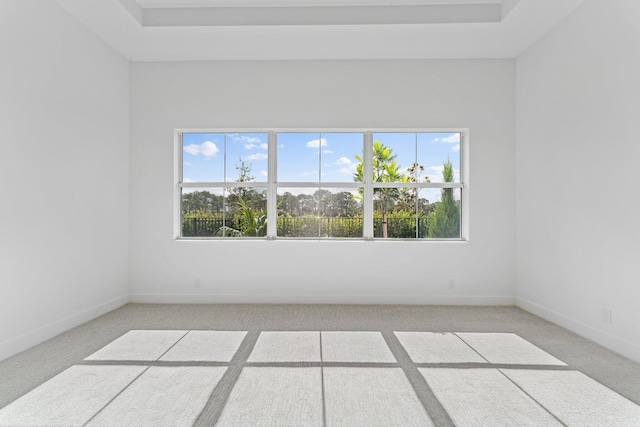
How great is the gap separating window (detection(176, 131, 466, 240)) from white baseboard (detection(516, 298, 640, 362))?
1168mm

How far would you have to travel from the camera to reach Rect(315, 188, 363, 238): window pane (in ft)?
15.4

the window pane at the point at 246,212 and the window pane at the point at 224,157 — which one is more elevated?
the window pane at the point at 224,157

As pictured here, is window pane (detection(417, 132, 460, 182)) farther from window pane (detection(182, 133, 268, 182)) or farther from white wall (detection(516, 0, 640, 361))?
window pane (detection(182, 133, 268, 182))

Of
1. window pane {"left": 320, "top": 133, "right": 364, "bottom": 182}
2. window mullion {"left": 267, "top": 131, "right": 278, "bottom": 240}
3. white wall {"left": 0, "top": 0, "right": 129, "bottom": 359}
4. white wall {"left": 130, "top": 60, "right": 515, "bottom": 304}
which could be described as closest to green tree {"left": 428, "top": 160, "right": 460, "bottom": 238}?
white wall {"left": 130, "top": 60, "right": 515, "bottom": 304}

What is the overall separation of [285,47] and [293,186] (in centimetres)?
167

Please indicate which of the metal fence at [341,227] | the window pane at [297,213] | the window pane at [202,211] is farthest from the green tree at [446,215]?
the window pane at [202,211]

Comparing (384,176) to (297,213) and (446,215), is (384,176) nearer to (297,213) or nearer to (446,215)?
(446,215)

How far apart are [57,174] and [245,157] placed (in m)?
2.06

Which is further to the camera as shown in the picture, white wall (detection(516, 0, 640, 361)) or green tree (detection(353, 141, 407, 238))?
green tree (detection(353, 141, 407, 238))

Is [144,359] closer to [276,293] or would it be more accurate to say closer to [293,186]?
[276,293]

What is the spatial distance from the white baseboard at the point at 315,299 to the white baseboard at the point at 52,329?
1.44ft

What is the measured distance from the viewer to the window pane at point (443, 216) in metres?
4.67

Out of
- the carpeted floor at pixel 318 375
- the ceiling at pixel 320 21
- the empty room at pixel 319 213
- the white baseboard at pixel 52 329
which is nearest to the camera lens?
the carpeted floor at pixel 318 375

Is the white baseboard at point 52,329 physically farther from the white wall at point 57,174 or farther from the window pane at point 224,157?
the window pane at point 224,157
